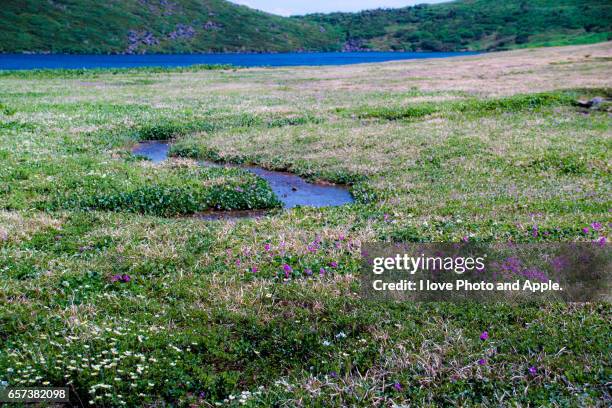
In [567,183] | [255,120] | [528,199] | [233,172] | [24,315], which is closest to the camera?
[24,315]

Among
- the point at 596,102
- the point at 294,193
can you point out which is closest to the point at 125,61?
the point at 596,102

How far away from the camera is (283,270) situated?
947 cm

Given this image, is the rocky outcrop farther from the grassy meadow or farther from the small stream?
the small stream

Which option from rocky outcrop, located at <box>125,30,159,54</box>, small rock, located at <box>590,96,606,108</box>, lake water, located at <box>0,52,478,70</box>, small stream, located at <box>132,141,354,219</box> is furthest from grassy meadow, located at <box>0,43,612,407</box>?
rocky outcrop, located at <box>125,30,159,54</box>

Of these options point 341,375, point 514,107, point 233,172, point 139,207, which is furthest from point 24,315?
point 514,107

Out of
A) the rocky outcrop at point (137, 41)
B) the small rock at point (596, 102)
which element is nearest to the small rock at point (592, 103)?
the small rock at point (596, 102)

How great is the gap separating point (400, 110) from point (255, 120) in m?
8.64

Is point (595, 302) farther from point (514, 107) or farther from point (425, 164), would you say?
point (514, 107)

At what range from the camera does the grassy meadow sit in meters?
6.32

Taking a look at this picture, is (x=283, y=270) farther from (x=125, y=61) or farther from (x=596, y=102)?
(x=125, y=61)

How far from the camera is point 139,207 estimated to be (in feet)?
45.1

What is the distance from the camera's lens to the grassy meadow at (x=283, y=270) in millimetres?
6320

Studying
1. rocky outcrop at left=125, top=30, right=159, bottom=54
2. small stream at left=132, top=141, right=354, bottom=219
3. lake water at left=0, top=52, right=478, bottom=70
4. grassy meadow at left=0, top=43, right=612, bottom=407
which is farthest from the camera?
rocky outcrop at left=125, top=30, right=159, bottom=54

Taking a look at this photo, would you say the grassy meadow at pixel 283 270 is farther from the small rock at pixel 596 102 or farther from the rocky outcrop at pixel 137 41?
the rocky outcrop at pixel 137 41
